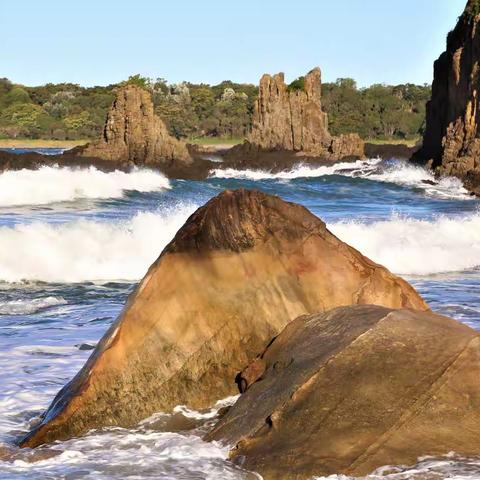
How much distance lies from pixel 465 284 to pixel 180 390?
23.3 feet

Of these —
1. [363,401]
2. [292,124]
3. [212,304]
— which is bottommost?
[363,401]

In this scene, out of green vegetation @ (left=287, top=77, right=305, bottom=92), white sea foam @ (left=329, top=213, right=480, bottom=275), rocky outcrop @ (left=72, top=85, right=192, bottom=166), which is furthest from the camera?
green vegetation @ (left=287, top=77, right=305, bottom=92)

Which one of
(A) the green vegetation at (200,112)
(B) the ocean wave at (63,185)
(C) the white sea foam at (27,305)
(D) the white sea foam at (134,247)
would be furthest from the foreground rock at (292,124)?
(C) the white sea foam at (27,305)

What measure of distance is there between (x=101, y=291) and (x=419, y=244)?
19.4 ft

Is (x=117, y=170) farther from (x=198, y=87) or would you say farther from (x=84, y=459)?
(x=198, y=87)

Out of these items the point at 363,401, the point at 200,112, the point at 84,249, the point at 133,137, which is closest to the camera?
the point at 363,401

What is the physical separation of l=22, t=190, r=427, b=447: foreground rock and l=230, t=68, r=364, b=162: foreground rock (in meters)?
65.2

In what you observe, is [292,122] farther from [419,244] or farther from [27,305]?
[27,305]

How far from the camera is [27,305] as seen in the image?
10188mm

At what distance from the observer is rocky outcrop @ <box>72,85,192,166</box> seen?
5459 centimetres

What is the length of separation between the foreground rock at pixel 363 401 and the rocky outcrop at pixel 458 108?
3909cm

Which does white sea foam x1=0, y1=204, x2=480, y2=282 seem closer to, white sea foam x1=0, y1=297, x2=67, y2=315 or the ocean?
the ocean

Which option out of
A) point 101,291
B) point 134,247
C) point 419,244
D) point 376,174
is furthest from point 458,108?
point 101,291

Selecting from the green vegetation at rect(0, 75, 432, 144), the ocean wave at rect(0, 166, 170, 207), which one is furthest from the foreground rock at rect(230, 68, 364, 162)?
the green vegetation at rect(0, 75, 432, 144)
